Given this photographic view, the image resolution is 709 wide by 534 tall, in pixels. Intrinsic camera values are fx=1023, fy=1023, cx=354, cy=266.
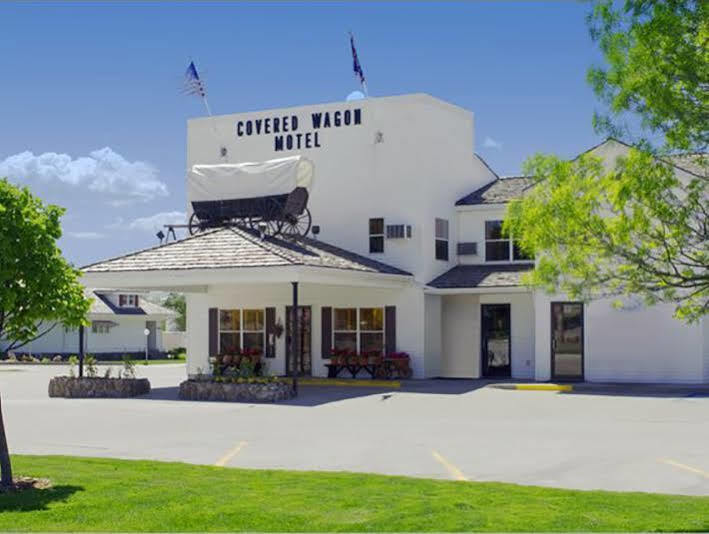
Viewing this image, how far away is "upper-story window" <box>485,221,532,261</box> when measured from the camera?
31609 mm

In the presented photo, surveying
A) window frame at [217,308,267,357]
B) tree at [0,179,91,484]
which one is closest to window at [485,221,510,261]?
window frame at [217,308,267,357]

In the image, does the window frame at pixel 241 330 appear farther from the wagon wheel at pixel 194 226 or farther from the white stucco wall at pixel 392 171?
the white stucco wall at pixel 392 171

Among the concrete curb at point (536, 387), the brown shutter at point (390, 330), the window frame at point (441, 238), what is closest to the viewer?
the concrete curb at point (536, 387)

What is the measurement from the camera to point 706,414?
2020 centimetres

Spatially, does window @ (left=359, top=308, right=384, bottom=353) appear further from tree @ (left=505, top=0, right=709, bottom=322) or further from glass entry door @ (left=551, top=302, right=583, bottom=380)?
tree @ (left=505, top=0, right=709, bottom=322)

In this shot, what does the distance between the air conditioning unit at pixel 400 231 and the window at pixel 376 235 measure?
55 centimetres

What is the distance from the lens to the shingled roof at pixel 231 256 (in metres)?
26.2

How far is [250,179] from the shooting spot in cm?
3062

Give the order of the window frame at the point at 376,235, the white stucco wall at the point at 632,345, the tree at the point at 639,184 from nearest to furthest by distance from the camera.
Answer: the tree at the point at 639,184 < the white stucco wall at the point at 632,345 < the window frame at the point at 376,235

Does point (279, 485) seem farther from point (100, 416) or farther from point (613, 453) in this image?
point (100, 416)

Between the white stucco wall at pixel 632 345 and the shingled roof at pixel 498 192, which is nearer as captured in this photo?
the white stucco wall at pixel 632 345

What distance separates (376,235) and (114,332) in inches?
1367

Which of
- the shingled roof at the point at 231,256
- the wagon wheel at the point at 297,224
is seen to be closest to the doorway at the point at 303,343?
the wagon wheel at the point at 297,224

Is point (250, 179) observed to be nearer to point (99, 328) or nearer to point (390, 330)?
point (390, 330)
